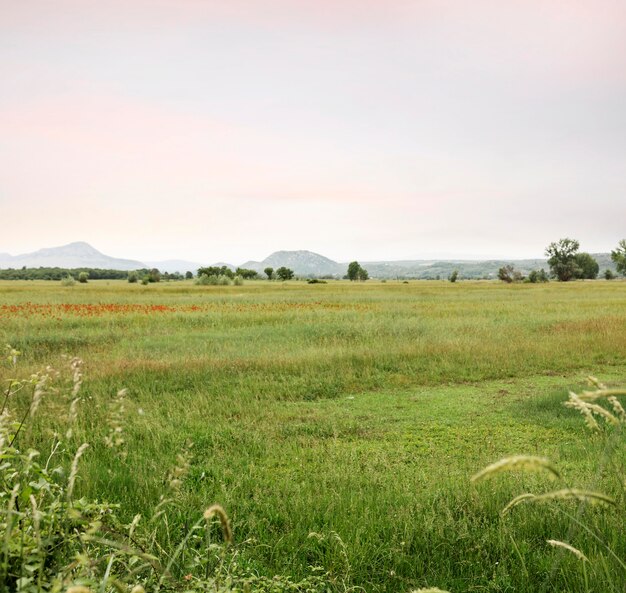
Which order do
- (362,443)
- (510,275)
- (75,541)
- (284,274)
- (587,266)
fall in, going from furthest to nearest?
(587,266) → (284,274) → (510,275) → (362,443) → (75,541)

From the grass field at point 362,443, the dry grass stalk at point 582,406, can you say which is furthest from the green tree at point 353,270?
the dry grass stalk at point 582,406

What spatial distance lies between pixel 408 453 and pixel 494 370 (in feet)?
24.9

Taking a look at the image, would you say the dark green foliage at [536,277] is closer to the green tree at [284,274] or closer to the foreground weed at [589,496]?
the green tree at [284,274]

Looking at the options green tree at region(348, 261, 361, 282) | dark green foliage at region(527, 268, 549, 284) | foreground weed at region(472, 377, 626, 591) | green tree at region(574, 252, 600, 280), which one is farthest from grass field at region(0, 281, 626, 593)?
green tree at region(348, 261, 361, 282)

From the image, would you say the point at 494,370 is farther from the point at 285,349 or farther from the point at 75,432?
the point at 75,432

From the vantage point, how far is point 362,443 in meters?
8.01

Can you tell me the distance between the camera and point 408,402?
10.9 meters

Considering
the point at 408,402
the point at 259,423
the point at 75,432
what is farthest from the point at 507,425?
the point at 75,432

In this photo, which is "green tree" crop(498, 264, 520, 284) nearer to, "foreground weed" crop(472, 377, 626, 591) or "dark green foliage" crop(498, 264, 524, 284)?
"dark green foliage" crop(498, 264, 524, 284)

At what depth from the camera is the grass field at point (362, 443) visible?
14.1 ft

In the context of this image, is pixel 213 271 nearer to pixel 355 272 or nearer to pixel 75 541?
pixel 355 272

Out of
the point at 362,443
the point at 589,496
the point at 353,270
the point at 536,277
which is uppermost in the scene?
the point at 353,270

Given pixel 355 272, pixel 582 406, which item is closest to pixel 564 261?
pixel 355 272

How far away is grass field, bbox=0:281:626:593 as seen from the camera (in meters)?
4.31
